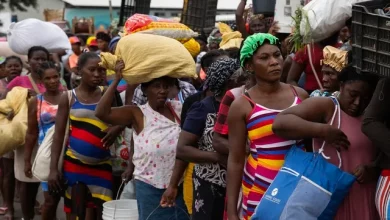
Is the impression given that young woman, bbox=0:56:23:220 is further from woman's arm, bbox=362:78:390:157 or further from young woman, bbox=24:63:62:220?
woman's arm, bbox=362:78:390:157

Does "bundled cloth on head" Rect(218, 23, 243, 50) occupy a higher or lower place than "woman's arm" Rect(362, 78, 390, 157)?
lower

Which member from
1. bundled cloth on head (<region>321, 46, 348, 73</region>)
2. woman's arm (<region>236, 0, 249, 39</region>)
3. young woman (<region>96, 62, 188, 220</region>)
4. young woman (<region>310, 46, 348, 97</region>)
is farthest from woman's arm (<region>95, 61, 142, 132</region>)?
woman's arm (<region>236, 0, 249, 39</region>)

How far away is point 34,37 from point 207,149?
589 cm

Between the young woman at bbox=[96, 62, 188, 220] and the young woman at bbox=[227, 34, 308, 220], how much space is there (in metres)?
1.28

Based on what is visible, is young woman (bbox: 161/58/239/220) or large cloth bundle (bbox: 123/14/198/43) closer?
young woman (bbox: 161/58/239/220)

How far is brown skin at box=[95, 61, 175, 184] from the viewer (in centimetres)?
637

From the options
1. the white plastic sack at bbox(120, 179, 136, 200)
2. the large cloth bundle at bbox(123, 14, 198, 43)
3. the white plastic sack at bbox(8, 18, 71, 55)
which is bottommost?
the white plastic sack at bbox(120, 179, 136, 200)

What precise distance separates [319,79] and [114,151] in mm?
1950

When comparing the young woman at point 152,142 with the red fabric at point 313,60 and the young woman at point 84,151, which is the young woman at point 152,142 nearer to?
the young woman at point 84,151

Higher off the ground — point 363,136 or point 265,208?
point 363,136

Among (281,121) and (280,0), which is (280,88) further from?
(280,0)

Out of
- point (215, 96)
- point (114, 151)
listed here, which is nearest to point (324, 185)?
point (215, 96)

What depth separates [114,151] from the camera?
747cm

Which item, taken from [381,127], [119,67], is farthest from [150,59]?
[381,127]
